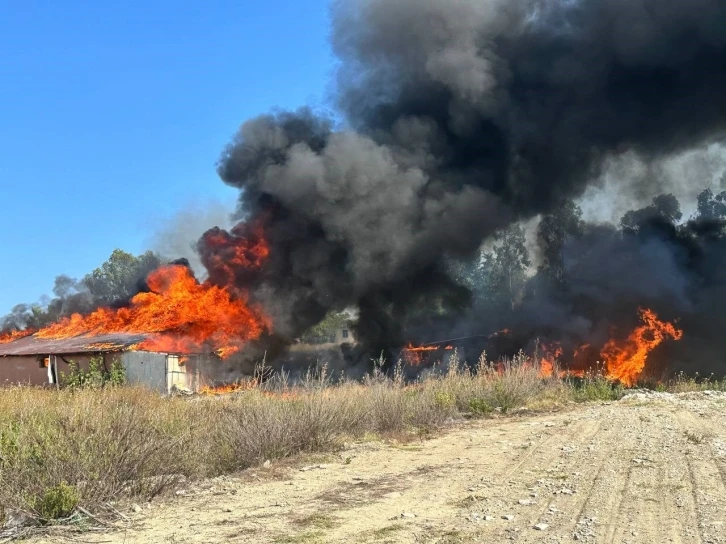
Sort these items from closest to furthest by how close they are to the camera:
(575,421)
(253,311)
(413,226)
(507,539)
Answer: (507,539) → (575,421) → (253,311) → (413,226)

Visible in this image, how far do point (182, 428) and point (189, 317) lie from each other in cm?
1649

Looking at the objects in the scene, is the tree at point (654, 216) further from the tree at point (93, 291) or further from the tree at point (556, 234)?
the tree at point (93, 291)

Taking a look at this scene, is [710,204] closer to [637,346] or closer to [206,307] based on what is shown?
[637,346]

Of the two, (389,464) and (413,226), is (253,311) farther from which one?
(389,464)

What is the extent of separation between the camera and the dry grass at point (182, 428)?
7137 millimetres

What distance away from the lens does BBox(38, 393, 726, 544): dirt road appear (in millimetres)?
5867

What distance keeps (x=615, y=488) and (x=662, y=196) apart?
3469 centimetres

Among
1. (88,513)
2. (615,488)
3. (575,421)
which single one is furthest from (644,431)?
(88,513)

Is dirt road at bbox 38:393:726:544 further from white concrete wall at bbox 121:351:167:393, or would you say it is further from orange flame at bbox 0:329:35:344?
orange flame at bbox 0:329:35:344

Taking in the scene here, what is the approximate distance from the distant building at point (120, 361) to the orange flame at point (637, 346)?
16.4 m

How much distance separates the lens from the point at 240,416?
1048 cm

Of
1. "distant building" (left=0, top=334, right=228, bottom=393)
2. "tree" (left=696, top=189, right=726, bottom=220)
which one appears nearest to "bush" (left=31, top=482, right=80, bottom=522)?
"distant building" (left=0, top=334, right=228, bottom=393)

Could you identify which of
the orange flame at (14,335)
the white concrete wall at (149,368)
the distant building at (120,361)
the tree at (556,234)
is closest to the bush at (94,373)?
the distant building at (120,361)

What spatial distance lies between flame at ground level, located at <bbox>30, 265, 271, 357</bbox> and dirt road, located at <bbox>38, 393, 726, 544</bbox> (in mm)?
15135
